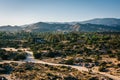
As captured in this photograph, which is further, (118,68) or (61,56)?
(61,56)

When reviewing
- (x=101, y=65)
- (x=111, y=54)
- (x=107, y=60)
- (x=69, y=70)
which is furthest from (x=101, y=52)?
(x=69, y=70)

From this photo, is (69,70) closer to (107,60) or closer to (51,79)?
(51,79)

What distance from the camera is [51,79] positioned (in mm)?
60938

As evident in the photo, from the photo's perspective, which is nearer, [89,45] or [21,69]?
[21,69]

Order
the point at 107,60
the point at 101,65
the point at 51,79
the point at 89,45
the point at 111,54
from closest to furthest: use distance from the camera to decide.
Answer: the point at 51,79 → the point at 101,65 → the point at 107,60 → the point at 111,54 → the point at 89,45

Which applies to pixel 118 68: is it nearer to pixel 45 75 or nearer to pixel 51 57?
pixel 45 75

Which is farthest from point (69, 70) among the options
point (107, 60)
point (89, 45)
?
point (89, 45)

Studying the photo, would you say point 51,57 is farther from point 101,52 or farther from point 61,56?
point 101,52

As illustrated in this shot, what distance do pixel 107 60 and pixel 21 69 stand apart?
34238mm

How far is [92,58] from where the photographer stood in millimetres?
91312

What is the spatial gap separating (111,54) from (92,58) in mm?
9158

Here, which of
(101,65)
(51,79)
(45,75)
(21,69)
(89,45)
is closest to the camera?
(51,79)

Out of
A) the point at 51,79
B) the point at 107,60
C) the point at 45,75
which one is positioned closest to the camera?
the point at 51,79

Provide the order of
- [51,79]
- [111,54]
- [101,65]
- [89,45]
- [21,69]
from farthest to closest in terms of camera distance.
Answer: [89,45], [111,54], [101,65], [21,69], [51,79]
